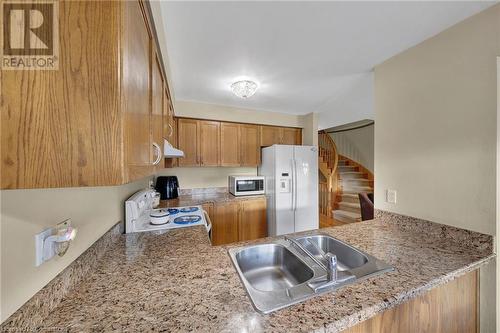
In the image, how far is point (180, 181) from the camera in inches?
122

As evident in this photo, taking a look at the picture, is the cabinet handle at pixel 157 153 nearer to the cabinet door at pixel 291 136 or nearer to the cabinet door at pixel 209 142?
the cabinet door at pixel 209 142

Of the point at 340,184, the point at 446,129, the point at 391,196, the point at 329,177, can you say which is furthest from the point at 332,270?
the point at 340,184

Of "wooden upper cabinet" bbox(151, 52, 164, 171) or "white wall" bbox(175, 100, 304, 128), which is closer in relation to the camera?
"wooden upper cabinet" bbox(151, 52, 164, 171)

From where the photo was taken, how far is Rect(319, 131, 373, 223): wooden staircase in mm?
4457

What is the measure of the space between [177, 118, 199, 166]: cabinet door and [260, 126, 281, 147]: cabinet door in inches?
44.2

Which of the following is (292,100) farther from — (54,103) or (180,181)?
(54,103)

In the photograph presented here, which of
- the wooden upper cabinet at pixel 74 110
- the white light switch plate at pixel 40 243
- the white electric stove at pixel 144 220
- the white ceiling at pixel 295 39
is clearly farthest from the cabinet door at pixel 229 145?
the wooden upper cabinet at pixel 74 110

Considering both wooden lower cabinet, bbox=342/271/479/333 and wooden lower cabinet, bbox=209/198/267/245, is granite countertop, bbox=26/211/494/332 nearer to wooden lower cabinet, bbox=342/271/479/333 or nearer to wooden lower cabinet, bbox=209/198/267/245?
wooden lower cabinet, bbox=342/271/479/333

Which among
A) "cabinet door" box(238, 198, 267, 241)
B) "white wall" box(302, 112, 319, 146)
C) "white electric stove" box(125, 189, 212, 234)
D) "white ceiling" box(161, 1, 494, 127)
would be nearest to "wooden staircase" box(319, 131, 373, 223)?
"white wall" box(302, 112, 319, 146)

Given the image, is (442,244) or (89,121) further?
(442,244)

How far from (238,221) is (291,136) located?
182 cm

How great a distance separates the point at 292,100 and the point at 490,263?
2.36m

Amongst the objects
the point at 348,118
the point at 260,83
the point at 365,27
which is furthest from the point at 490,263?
the point at 348,118

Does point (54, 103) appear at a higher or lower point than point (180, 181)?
higher
